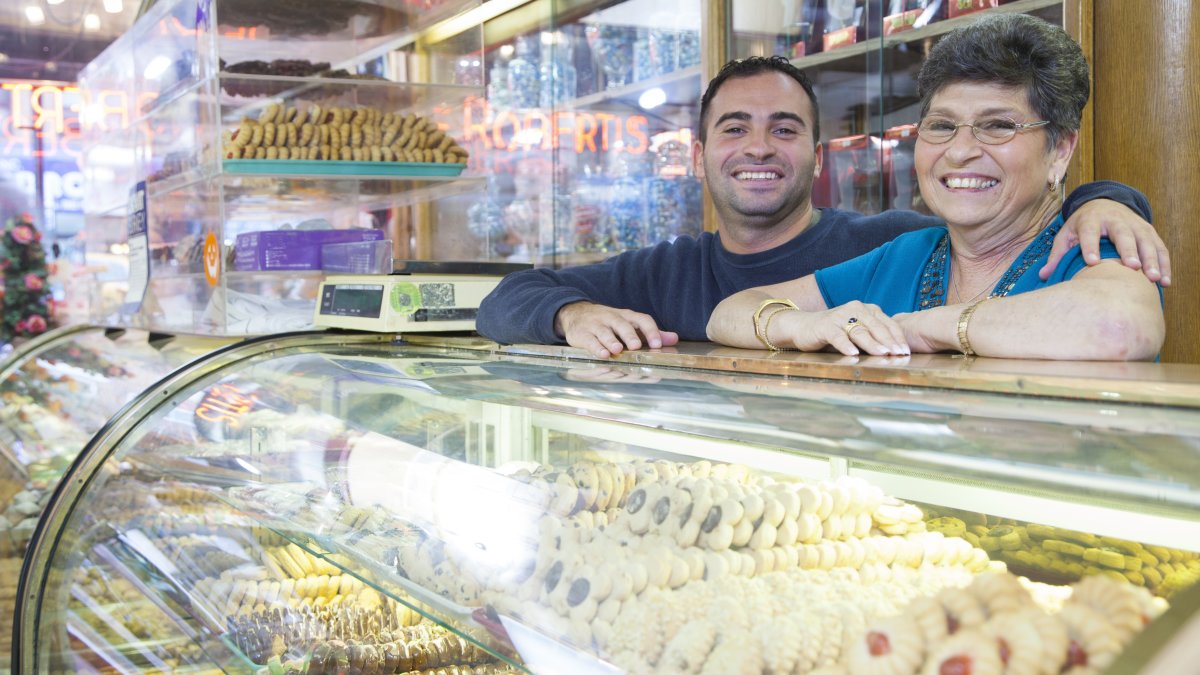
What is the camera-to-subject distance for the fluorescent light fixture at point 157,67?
10.6 feet

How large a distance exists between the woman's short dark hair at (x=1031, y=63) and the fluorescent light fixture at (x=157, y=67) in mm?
2473

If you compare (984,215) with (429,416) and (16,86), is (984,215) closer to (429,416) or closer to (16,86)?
(429,416)

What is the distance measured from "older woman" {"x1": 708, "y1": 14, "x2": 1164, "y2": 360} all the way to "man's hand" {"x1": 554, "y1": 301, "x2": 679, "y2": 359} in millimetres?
125

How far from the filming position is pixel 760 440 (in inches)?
41.9

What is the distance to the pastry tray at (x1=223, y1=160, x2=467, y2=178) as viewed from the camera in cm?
271

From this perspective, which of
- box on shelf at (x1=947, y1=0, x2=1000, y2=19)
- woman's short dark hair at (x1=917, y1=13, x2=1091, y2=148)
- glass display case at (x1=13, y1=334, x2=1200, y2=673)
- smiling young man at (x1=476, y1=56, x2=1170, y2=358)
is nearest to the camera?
glass display case at (x1=13, y1=334, x2=1200, y2=673)

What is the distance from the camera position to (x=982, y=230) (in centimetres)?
165

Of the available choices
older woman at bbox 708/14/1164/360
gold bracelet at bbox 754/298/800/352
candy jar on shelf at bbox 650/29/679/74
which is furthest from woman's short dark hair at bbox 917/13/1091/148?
candy jar on shelf at bbox 650/29/679/74

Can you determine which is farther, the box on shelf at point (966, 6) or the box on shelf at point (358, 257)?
the box on shelf at point (966, 6)

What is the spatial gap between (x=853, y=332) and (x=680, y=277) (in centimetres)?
116

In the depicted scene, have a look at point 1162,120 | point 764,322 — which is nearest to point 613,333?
point 764,322

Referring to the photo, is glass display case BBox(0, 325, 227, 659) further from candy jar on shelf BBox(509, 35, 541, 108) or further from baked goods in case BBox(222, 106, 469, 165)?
candy jar on shelf BBox(509, 35, 541, 108)

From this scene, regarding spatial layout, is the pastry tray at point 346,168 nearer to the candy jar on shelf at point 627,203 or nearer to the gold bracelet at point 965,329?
the candy jar on shelf at point 627,203

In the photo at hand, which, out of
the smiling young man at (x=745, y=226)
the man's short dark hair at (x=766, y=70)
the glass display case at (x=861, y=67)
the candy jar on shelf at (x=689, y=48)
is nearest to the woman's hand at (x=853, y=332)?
the smiling young man at (x=745, y=226)
